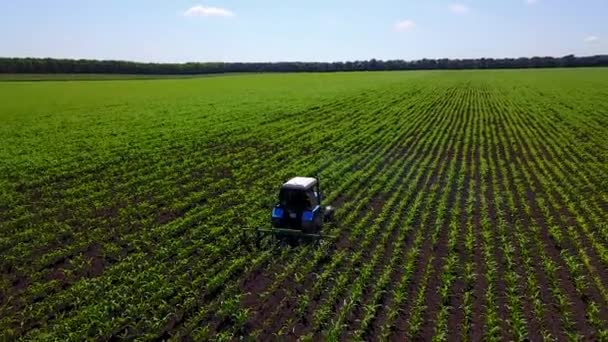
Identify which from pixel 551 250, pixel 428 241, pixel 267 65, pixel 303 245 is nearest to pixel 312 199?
pixel 303 245

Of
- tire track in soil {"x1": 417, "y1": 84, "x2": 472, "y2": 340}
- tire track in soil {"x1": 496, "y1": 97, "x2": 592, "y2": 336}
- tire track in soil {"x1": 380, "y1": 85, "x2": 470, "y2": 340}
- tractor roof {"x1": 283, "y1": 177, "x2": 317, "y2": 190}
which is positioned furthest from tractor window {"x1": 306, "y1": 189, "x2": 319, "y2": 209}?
tire track in soil {"x1": 496, "y1": 97, "x2": 592, "y2": 336}

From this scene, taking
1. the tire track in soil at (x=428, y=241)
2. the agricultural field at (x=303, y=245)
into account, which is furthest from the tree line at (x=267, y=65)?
the tire track in soil at (x=428, y=241)

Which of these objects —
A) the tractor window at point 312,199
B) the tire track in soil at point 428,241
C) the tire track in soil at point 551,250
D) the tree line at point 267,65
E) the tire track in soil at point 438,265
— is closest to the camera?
the tire track in soil at point 438,265

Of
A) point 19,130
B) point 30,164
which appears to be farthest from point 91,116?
point 30,164

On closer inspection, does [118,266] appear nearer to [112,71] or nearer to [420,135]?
[420,135]

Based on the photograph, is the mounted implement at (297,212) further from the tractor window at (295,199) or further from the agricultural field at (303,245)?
the agricultural field at (303,245)

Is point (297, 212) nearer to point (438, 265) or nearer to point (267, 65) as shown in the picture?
point (438, 265)

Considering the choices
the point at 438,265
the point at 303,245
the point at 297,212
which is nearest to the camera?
the point at 438,265
